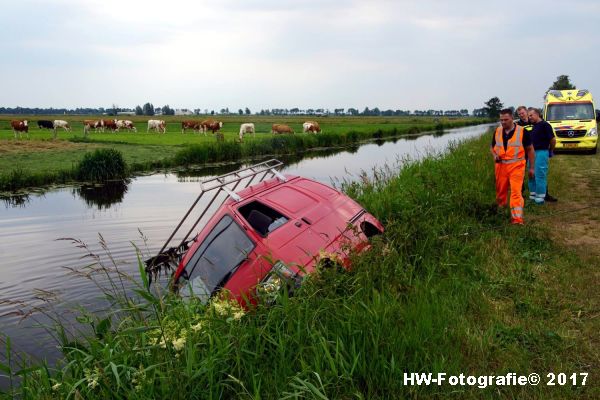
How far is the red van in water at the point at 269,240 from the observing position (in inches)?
205

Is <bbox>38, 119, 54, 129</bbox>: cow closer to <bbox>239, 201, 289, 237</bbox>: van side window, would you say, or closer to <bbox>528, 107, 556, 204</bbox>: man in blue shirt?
<bbox>239, 201, 289, 237</bbox>: van side window

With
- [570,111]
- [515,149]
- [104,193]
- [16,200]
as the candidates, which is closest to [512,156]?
[515,149]

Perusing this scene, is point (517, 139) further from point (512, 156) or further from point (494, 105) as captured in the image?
point (494, 105)

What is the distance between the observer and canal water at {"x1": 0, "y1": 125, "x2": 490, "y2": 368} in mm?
6781

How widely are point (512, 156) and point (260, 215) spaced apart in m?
4.93

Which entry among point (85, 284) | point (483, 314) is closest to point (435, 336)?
point (483, 314)

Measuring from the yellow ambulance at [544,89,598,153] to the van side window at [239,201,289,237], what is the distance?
54.2 feet

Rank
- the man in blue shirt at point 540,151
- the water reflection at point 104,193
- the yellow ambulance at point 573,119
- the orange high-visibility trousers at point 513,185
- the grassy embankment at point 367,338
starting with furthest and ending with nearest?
1. the yellow ambulance at point 573,119
2. the water reflection at point 104,193
3. the man in blue shirt at point 540,151
4. the orange high-visibility trousers at point 513,185
5. the grassy embankment at point 367,338

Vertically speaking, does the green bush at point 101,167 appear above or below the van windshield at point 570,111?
below

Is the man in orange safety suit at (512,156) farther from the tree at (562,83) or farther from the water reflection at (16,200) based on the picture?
the tree at (562,83)

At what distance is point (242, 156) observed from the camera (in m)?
32.2

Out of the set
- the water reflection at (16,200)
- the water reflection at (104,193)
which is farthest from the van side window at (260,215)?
the water reflection at (16,200)

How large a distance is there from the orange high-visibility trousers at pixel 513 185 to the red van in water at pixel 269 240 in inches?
101

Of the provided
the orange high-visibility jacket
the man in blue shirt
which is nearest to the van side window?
the orange high-visibility jacket
